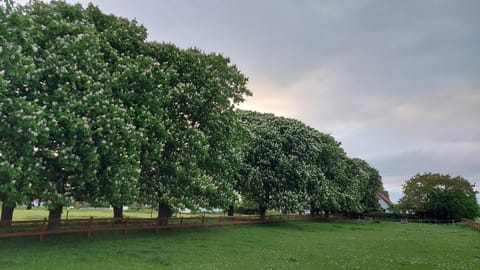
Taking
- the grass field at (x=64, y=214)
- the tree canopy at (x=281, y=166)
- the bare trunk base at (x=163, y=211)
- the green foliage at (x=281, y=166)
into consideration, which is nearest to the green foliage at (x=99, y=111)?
the bare trunk base at (x=163, y=211)

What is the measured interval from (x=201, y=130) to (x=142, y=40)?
796 centimetres

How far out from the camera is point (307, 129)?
47.5 metres

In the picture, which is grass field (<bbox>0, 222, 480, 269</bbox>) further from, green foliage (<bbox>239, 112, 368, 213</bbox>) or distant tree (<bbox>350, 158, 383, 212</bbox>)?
distant tree (<bbox>350, 158, 383, 212</bbox>)

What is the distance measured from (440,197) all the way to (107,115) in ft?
258

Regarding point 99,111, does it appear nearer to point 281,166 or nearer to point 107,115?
point 107,115

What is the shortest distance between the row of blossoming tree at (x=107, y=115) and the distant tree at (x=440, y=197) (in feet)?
205

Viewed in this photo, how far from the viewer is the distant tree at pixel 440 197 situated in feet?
249

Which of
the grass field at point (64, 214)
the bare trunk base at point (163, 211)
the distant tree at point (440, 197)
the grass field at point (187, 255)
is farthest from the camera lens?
the distant tree at point (440, 197)

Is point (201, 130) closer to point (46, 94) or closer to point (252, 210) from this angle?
point (46, 94)

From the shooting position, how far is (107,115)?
19328mm

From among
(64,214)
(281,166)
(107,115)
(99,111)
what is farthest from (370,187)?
(99,111)

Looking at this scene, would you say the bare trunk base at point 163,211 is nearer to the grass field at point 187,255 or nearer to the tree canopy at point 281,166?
the grass field at point 187,255

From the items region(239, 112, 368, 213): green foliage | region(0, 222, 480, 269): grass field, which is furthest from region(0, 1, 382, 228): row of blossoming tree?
region(239, 112, 368, 213): green foliage

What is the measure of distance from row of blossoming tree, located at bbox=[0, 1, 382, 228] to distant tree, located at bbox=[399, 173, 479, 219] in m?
62.5
